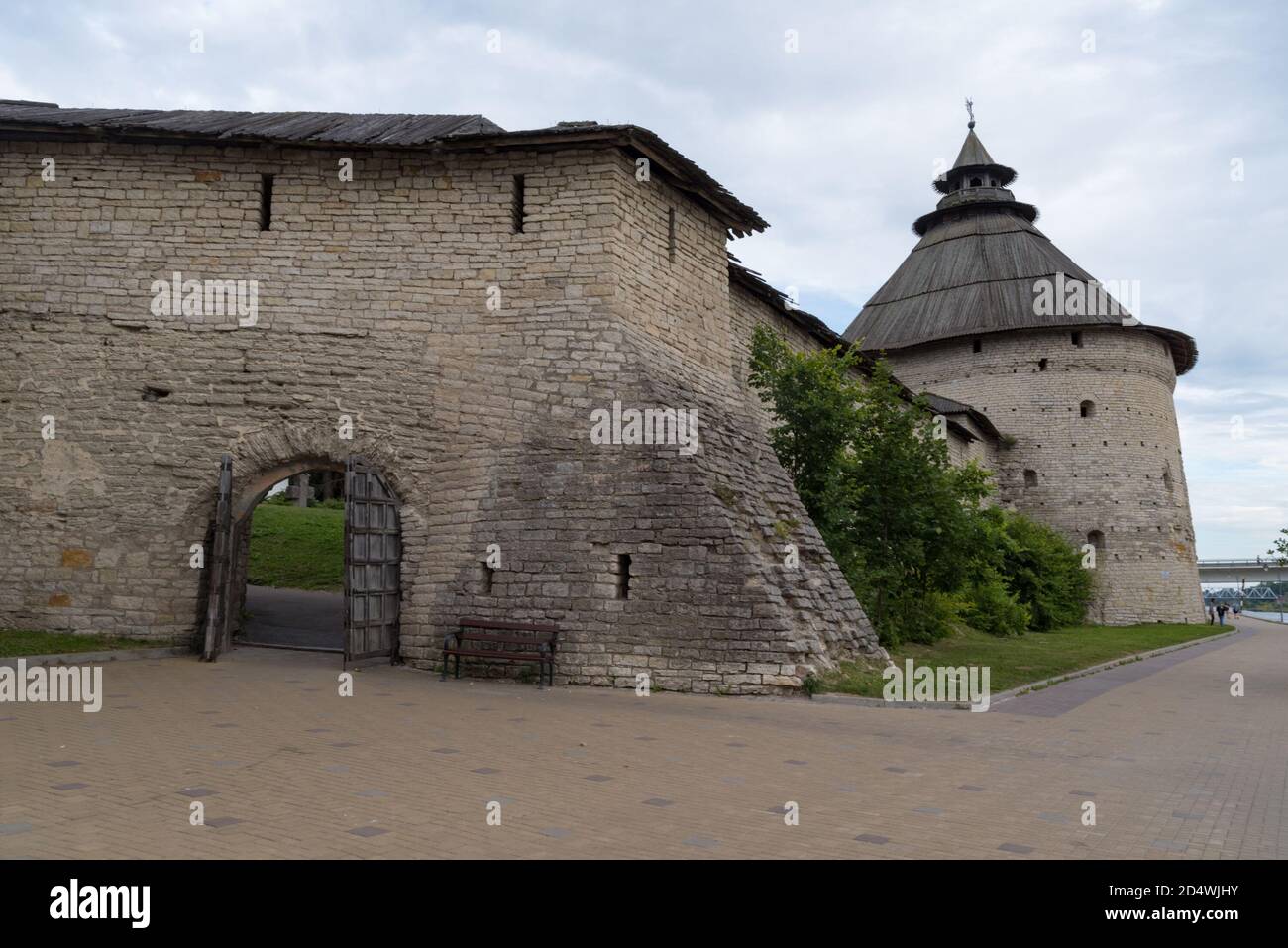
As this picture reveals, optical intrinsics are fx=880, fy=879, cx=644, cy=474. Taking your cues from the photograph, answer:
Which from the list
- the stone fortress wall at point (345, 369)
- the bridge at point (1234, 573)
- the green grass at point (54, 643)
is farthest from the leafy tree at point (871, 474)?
the bridge at point (1234, 573)

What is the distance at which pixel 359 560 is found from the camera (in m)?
11.1

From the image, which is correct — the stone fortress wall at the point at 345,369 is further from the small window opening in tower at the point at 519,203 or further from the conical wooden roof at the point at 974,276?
the conical wooden roof at the point at 974,276

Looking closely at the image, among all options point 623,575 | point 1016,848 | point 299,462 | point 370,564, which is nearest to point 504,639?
point 623,575

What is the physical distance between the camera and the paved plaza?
14.3ft

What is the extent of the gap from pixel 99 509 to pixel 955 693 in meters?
11.1

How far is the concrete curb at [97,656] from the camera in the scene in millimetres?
9712

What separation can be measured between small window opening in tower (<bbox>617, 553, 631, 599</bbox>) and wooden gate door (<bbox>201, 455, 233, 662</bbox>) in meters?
5.15

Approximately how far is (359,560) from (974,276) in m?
32.4

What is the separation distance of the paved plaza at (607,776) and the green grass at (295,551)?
14517mm

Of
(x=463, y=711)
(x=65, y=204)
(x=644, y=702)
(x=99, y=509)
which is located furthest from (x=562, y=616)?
(x=65, y=204)

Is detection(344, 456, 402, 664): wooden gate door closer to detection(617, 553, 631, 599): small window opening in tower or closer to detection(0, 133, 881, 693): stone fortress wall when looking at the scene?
detection(0, 133, 881, 693): stone fortress wall

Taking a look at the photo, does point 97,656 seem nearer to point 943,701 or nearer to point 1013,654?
point 943,701
